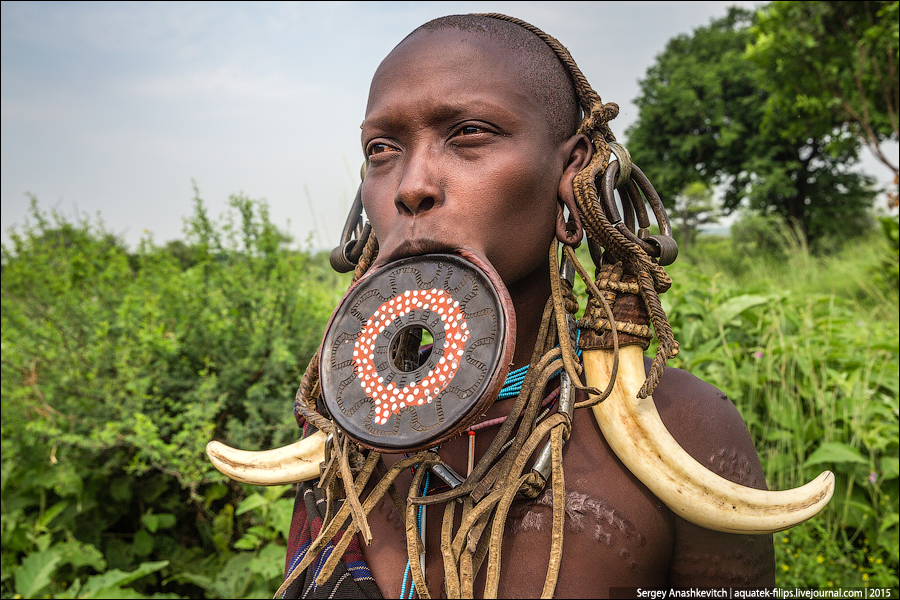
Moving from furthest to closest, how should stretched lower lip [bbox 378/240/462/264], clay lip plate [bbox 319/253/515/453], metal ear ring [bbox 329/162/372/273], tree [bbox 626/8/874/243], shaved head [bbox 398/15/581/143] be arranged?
tree [bbox 626/8/874/243] → metal ear ring [bbox 329/162/372/273] → shaved head [bbox 398/15/581/143] → stretched lower lip [bbox 378/240/462/264] → clay lip plate [bbox 319/253/515/453]

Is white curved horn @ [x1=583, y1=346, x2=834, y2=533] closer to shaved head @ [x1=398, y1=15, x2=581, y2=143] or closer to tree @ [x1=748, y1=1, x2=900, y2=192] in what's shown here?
shaved head @ [x1=398, y1=15, x2=581, y2=143]

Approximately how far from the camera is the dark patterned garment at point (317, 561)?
4.04 feet

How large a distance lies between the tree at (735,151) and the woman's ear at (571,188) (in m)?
21.3

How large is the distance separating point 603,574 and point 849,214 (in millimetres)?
24959

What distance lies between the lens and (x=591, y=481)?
1176 millimetres

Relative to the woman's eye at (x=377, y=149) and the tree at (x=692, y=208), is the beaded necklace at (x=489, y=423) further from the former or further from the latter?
the tree at (x=692, y=208)

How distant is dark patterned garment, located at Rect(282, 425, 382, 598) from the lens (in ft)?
4.04

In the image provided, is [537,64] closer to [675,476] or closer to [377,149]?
[377,149]

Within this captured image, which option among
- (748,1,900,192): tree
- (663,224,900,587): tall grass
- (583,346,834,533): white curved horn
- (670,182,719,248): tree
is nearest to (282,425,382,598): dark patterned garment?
(583,346,834,533): white curved horn

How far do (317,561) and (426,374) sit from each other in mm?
581

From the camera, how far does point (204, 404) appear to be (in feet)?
11.4

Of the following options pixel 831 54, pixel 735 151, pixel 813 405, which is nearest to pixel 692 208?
pixel 735 151

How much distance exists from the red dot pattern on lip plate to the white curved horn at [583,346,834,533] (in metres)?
0.33

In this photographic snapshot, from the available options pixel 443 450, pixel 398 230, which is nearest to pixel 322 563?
pixel 443 450
